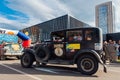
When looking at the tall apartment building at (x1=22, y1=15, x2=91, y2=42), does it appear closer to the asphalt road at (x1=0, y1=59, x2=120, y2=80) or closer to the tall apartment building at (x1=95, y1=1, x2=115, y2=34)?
the tall apartment building at (x1=95, y1=1, x2=115, y2=34)

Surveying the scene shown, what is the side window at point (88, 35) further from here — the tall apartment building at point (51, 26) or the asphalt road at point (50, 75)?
the tall apartment building at point (51, 26)

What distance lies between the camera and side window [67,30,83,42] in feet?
34.7

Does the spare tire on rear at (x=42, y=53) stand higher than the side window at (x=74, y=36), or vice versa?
the side window at (x=74, y=36)

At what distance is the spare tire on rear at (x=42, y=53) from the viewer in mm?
11398

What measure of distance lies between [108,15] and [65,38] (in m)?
68.2

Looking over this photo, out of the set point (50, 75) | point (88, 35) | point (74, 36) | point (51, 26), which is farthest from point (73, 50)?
point (51, 26)

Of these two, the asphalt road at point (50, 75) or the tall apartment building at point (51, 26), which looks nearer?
the asphalt road at point (50, 75)

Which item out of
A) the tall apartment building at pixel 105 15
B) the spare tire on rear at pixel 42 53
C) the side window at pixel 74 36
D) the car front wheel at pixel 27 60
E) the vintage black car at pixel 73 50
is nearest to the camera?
the vintage black car at pixel 73 50

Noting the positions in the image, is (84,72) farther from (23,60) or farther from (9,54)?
(9,54)

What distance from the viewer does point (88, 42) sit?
33.7 ft

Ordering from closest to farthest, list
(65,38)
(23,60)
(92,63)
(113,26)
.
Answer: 1. (92,63)
2. (65,38)
3. (23,60)
4. (113,26)

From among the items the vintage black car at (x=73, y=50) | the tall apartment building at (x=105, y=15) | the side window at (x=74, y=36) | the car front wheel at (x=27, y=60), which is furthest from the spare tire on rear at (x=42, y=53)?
the tall apartment building at (x=105, y=15)

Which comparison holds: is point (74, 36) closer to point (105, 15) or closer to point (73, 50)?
point (73, 50)

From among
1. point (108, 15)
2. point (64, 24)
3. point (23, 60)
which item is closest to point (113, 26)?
point (108, 15)
